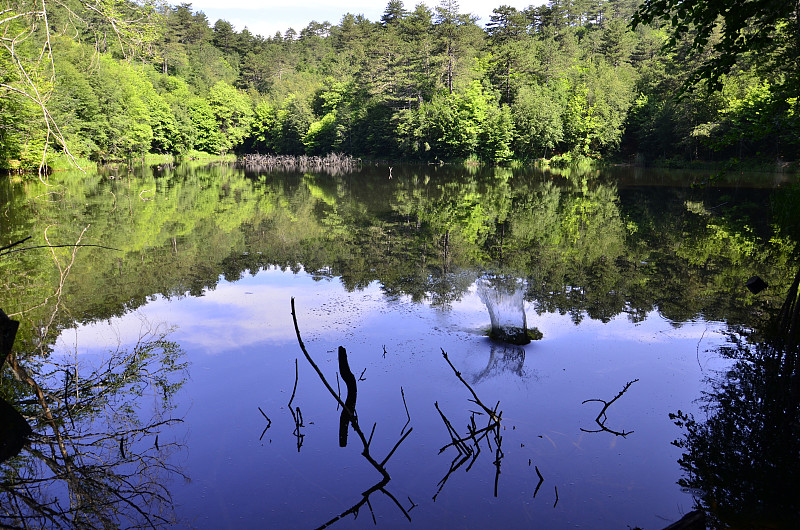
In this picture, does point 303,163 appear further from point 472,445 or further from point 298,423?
point 472,445

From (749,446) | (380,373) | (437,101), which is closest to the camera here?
(749,446)

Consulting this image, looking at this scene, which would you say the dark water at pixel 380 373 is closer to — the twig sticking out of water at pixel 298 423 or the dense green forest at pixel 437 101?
the twig sticking out of water at pixel 298 423

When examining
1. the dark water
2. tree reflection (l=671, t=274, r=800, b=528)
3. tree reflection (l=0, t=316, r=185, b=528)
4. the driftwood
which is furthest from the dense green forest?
tree reflection (l=671, t=274, r=800, b=528)

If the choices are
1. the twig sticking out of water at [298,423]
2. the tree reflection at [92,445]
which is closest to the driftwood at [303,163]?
the tree reflection at [92,445]

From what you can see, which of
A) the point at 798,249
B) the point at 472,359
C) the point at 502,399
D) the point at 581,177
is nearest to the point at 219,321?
the point at 472,359

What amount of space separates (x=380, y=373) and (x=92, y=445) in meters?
3.21

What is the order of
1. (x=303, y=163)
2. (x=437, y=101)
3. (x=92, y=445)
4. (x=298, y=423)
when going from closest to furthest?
1. (x=92, y=445)
2. (x=298, y=423)
3. (x=437, y=101)
4. (x=303, y=163)

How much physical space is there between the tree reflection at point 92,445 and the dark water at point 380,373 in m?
0.02

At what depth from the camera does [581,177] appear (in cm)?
4116

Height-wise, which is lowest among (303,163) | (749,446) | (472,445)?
(472,445)

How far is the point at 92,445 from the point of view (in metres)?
5.54

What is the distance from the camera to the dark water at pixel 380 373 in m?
4.84

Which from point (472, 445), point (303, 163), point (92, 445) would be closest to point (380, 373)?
point (472, 445)

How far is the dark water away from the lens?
15.9 ft
